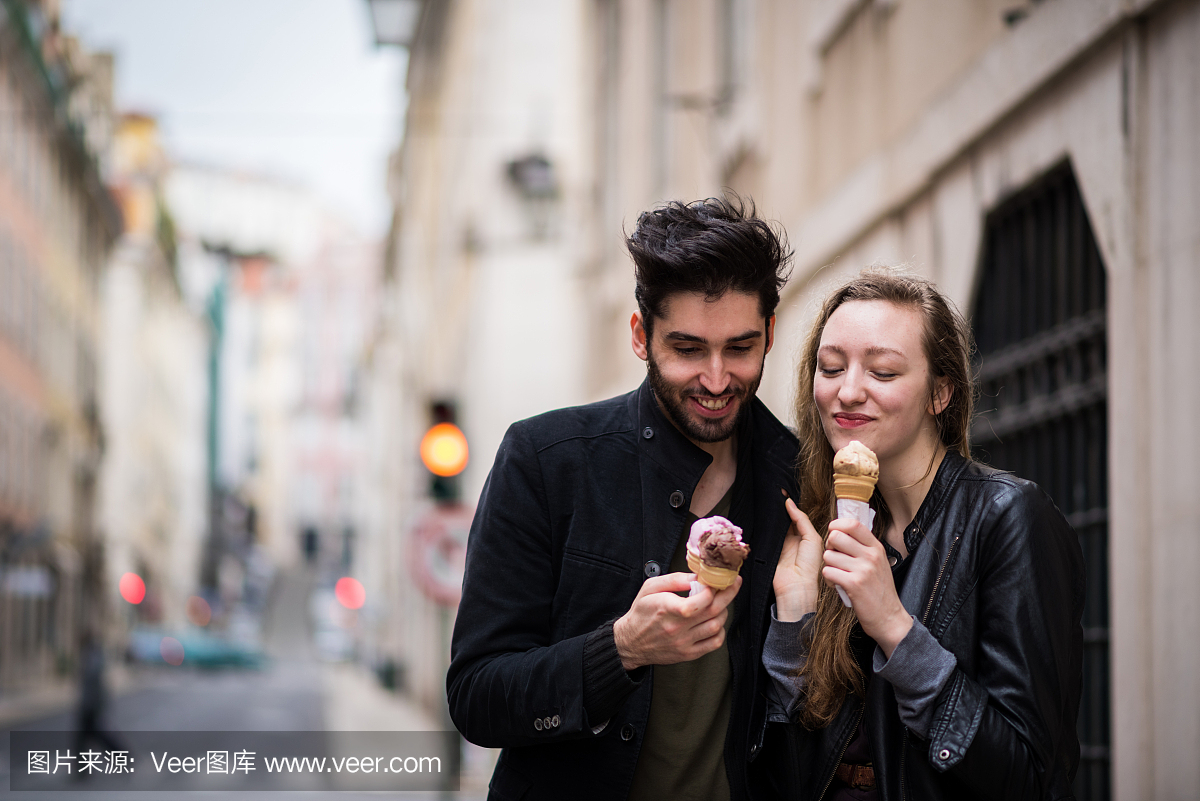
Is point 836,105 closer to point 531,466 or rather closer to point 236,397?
point 531,466

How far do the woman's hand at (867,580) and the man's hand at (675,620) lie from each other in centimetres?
20

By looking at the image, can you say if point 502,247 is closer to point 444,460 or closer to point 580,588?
point 444,460

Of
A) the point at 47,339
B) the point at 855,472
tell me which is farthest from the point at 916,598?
the point at 47,339

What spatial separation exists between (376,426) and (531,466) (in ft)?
232

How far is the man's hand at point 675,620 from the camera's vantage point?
8.63 ft

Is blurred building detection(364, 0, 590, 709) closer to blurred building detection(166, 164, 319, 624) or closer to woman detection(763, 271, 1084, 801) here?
woman detection(763, 271, 1084, 801)

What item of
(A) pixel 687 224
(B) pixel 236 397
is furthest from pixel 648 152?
(B) pixel 236 397

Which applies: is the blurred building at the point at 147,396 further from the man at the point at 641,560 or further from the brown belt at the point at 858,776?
the brown belt at the point at 858,776

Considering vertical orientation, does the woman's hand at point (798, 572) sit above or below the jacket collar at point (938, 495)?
below

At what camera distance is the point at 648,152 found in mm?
14180

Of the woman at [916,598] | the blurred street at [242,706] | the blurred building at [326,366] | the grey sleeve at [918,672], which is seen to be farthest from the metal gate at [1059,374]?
the blurred building at [326,366]

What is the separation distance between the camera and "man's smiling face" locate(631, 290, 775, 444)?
2938mm

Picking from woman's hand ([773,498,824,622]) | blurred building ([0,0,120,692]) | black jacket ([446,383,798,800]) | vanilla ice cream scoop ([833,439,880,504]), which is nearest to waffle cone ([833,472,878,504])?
vanilla ice cream scoop ([833,439,880,504])

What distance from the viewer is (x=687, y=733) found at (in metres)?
2.98
